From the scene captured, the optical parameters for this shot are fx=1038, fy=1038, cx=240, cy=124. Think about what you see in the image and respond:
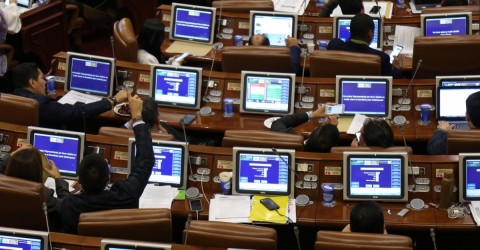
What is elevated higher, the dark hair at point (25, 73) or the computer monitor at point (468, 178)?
the dark hair at point (25, 73)

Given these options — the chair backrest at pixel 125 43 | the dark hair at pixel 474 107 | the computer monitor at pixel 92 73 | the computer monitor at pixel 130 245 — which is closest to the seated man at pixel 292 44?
the chair backrest at pixel 125 43

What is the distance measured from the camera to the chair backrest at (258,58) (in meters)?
8.87

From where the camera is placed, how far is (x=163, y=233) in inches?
253

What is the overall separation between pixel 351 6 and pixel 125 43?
2.33 metres

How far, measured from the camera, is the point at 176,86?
875 cm

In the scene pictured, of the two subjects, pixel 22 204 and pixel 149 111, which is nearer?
pixel 22 204

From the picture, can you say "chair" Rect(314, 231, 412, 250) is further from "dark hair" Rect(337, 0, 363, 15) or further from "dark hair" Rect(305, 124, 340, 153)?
"dark hair" Rect(337, 0, 363, 15)

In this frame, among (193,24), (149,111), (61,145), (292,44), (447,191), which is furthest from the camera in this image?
(193,24)

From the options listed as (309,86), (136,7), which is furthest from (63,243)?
(136,7)

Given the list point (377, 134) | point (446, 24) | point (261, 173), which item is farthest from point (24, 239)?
point (446, 24)

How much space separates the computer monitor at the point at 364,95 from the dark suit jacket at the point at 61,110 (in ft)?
6.25

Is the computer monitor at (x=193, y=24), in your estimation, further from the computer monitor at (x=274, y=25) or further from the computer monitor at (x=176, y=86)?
the computer monitor at (x=176, y=86)

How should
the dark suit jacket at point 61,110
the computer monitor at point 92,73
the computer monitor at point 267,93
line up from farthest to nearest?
the computer monitor at point 92,73
the computer monitor at point 267,93
the dark suit jacket at point 61,110

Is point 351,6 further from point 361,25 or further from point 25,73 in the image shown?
point 25,73
